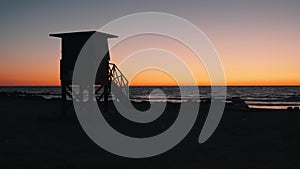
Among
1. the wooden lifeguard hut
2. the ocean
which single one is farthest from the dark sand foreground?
the ocean

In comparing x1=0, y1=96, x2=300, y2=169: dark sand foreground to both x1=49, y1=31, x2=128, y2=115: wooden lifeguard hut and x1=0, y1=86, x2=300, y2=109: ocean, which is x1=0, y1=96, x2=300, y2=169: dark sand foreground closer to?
x1=49, y1=31, x2=128, y2=115: wooden lifeguard hut

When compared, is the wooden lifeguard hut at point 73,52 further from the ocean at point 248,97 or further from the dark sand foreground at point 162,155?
the ocean at point 248,97

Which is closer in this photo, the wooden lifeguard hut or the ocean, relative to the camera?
the wooden lifeguard hut

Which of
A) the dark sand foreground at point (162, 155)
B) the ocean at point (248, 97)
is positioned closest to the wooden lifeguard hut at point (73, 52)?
the dark sand foreground at point (162, 155)

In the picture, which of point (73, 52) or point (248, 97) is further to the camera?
point (248, 97)

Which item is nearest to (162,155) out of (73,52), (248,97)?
(73,52)

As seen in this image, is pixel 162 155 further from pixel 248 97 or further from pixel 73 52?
pixel 248 97

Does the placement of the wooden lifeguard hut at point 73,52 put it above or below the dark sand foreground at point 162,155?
above

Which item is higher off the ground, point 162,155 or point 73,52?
point 73,52

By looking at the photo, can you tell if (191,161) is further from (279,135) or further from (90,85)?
(90,85)

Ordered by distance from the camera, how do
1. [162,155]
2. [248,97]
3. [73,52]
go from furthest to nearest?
1. [248,97]
2. [73,52]
3. [162,155]

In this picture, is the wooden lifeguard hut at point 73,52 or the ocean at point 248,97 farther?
the ocean at point 248,97

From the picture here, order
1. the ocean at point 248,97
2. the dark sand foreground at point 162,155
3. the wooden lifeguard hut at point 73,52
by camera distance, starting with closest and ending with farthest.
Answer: the dark sand foreground at point 162,155 < the wooden lifeguard hut at point 73,52 < the ocean at point 248,97

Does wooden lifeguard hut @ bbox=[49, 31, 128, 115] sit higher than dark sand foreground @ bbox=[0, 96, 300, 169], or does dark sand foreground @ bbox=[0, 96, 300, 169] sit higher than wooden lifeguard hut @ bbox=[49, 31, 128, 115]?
wooden lifeguard hut @ bbox=[49, 31, 128, 115]
